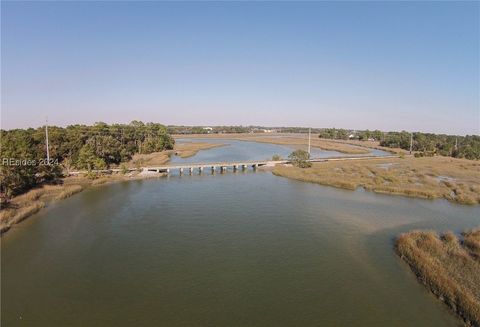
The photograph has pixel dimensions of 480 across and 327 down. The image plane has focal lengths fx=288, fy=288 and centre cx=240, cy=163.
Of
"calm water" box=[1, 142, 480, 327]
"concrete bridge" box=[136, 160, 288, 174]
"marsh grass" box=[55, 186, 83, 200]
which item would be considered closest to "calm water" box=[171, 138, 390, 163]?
"concrete bridge" box=[136, 160, 288, 174]

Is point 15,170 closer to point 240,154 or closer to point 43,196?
point 43,196

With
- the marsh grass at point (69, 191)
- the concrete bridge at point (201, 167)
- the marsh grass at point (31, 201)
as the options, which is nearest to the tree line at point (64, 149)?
the marsh grass at point (31, 201)

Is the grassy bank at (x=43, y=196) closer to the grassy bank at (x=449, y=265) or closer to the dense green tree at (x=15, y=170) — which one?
the dense green tree at (x=15, y=170)

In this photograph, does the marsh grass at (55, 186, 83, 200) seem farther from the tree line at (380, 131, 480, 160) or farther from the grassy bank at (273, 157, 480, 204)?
the tree line at (380, 131, 480, 160)

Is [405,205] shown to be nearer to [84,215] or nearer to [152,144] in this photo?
[84,215]

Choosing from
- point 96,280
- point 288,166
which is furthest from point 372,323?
point 288,166

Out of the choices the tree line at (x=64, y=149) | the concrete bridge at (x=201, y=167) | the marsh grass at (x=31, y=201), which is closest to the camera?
the marsh grass at (x=31, y=201)
